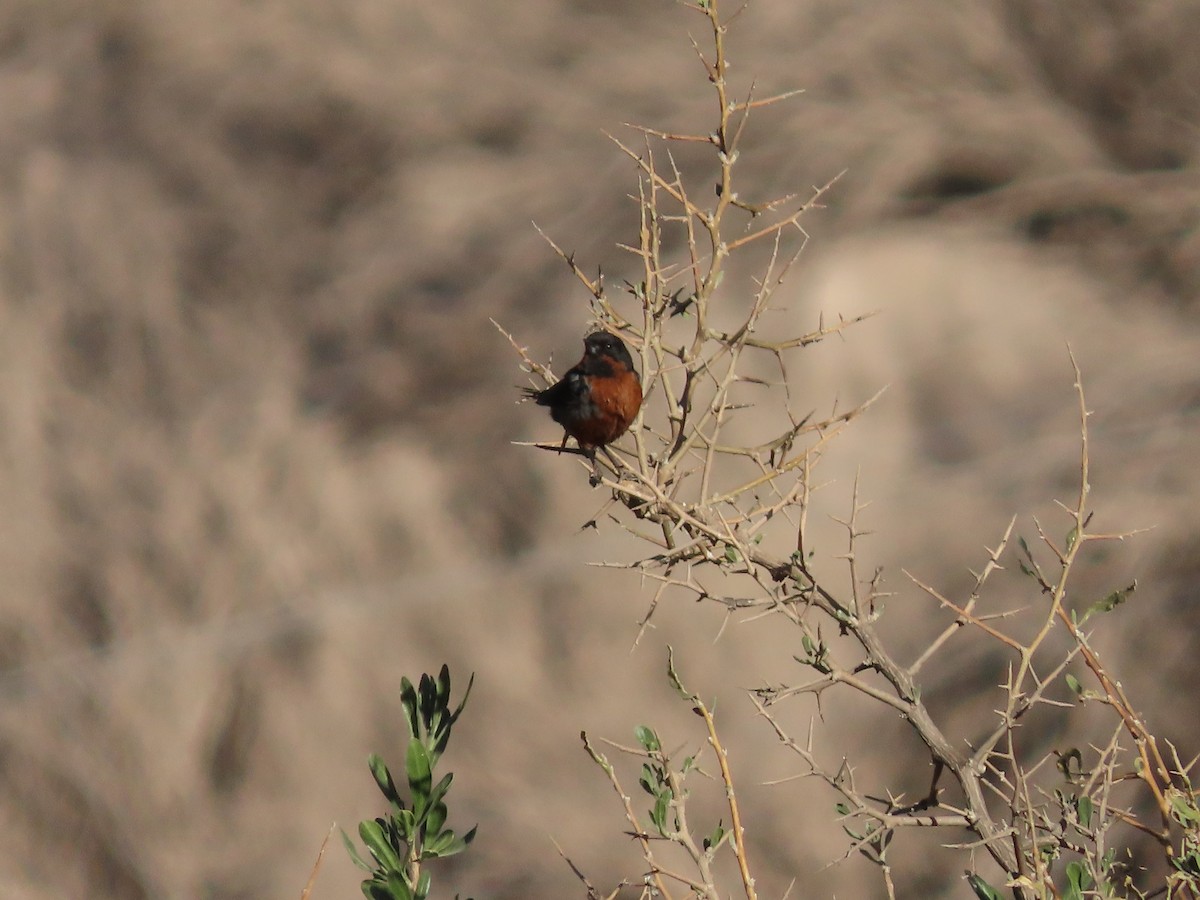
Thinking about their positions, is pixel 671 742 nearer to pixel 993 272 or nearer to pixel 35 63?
pixel 993 272

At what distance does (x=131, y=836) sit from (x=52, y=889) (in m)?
0.26

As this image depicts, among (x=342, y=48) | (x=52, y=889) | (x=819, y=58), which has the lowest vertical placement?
(x=52, y=889)

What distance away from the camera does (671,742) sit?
2369 millimetres

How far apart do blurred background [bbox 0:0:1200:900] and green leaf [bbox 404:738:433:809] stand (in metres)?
1.13

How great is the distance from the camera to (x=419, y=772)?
1.28 metres

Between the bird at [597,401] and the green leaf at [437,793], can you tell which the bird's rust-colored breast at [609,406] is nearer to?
the bird at [597,401]

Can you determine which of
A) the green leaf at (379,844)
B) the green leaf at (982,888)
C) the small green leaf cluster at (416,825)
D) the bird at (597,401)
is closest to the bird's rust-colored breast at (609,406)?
the bird at (597,401)

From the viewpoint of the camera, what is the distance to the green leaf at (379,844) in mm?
1288

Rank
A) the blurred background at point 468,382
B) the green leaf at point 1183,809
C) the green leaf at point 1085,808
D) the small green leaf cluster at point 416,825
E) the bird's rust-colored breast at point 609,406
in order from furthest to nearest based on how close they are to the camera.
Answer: the blurred background at point 468,382 → the bird's rust-colored breast at point 609,406 → the green leaf at point 1085,808 → the small green leaf cluster at point 416,825 → the green leaf at point 1183,809

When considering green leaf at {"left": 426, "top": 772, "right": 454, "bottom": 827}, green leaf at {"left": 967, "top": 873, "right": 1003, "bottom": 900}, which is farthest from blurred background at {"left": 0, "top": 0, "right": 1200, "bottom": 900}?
green leaf at {"left": 426, "top": 772, "right": 454, "bottom": 827}

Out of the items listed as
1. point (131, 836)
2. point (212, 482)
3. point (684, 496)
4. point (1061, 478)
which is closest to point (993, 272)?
point (1061, 478)

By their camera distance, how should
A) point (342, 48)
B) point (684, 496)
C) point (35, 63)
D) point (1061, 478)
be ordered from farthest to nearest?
point (35, 63) < point (342, 48) < point (684, 496) < point (1061, 478)

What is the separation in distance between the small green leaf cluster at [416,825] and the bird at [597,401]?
40 cm

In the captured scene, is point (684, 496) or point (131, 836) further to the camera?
point (131, 836)
